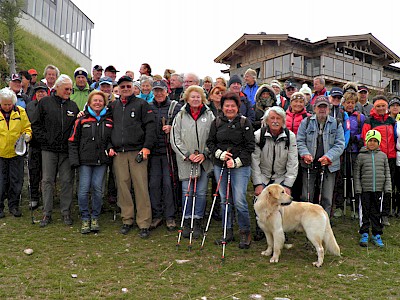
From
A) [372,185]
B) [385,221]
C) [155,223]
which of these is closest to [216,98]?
[155,223]

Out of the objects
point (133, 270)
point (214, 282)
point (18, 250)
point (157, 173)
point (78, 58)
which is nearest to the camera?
point (214, 282)

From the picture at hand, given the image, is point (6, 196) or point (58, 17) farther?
point (58, 17)

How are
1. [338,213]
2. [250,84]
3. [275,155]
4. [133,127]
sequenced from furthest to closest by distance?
[250,84] < [338,213] < [133,127] < [275,155]

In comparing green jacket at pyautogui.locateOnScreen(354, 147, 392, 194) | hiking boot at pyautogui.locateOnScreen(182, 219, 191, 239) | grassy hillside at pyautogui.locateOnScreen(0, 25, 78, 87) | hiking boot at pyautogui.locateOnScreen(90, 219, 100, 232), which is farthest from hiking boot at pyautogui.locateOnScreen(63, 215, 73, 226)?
grassy hillside at pyautogui.locateOnScreen(0, 25, 78, 87)

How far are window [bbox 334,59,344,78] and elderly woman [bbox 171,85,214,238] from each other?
26742 millimetres

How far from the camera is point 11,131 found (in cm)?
722

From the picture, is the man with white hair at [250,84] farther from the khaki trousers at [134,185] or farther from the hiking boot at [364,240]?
the hiking boot at [364,240]

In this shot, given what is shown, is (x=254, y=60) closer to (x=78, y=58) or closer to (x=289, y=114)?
(x=78, y=58)

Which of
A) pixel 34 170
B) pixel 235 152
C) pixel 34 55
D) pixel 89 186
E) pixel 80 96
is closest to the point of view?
pixel 235 152

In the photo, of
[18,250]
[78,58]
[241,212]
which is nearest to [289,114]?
[241,212]

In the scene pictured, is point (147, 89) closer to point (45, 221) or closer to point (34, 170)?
point (34, 170)

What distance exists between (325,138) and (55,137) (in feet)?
16.9

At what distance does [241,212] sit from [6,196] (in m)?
4.94

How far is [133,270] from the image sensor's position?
5188 mm
